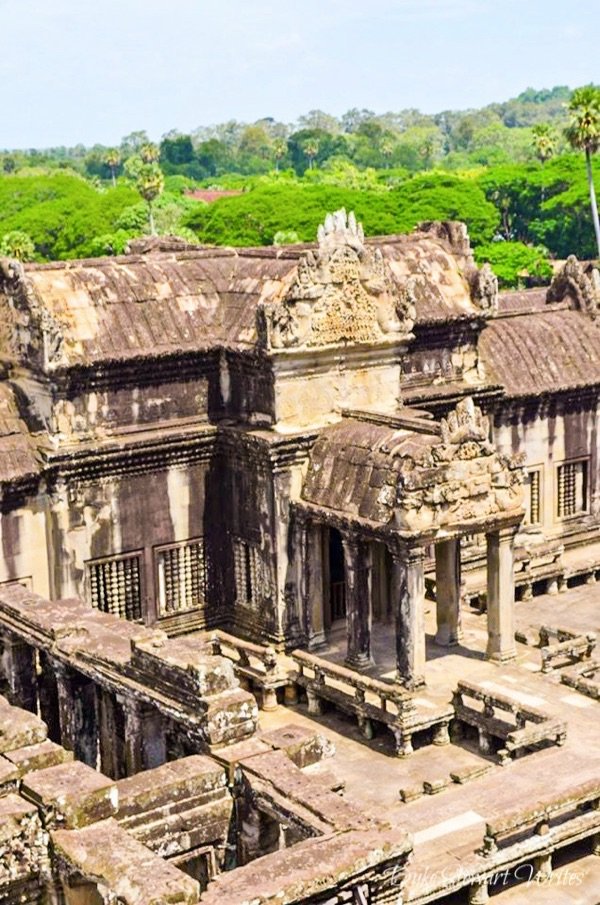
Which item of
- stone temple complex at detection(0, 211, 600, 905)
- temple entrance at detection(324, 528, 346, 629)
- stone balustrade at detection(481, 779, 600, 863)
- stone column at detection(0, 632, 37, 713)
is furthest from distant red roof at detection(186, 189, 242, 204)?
stone balustrade at detection(481, 779, 600, 863)

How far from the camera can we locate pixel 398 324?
35.3 metres

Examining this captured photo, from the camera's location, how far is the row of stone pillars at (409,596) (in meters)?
31.1

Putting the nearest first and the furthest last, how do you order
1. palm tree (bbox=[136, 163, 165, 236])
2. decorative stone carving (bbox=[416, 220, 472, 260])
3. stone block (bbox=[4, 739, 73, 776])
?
1. stone block (bbox=[4, 739, 73, 776])
2. decorative stone carving (bbox=[416, 220, 472, 260])
3. palm tree (bbox=[136, 163, 165, 236])

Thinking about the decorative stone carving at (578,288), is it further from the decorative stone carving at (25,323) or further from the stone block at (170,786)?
the stone block at (170,786)

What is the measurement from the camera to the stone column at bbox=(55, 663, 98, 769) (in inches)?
1077

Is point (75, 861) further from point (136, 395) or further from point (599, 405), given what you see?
point (599, 405)

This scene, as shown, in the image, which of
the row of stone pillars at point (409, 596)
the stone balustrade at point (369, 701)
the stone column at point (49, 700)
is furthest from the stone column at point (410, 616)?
the stone column at point (49, 700)

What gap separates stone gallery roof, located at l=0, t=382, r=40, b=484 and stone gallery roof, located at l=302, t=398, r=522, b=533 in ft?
21.7

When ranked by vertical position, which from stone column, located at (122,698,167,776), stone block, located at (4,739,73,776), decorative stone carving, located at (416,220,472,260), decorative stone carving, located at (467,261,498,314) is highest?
decorative stone carving, located at (416,220,472,260)

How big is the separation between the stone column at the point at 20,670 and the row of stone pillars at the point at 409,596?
24.3 ft

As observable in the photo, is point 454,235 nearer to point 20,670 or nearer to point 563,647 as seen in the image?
point 563,647

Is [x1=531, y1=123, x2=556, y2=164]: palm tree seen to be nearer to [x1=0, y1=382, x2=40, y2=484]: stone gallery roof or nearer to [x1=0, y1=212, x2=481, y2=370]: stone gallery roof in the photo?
[x1=0, y1=212, x2=481, y2=370]: stone gallery roof

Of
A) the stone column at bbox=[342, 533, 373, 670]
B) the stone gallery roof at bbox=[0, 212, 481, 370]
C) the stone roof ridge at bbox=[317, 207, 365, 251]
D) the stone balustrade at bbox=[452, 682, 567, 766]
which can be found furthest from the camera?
the stone roof ridge at bbox=[317, 207, 365, 251]

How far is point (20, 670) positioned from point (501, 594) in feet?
35.9
